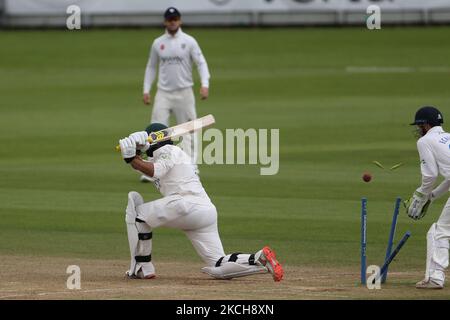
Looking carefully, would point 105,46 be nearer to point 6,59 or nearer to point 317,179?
point 6,59

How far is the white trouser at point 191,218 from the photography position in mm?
10109

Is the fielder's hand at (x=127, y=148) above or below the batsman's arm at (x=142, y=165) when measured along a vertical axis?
above

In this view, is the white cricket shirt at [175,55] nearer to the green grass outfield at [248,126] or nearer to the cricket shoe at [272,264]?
the green grass outfield at [248,126]

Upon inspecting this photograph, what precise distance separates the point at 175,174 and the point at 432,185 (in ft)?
7.27

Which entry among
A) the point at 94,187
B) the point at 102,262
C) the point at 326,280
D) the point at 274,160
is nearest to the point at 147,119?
the point at 274,160

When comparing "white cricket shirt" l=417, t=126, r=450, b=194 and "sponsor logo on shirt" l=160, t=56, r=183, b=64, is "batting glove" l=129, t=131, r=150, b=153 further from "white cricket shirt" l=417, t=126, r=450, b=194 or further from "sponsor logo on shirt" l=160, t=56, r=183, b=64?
"sponsor logo on shirt" l=160, t=56, r=183, b=64

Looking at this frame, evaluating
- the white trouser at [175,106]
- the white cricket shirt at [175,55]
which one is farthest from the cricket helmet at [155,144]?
the white cricket shirt at [175,55]

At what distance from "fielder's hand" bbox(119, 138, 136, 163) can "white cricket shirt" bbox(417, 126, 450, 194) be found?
239 cm

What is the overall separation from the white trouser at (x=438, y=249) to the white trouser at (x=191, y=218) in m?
1.80

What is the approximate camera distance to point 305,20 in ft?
111

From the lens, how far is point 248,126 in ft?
69.6

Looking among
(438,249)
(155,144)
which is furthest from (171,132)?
(438,249)

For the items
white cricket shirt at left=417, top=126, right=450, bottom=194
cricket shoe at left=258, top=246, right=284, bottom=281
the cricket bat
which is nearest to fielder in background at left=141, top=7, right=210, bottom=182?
the cricket bat

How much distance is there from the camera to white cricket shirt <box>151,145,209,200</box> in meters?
10.2
